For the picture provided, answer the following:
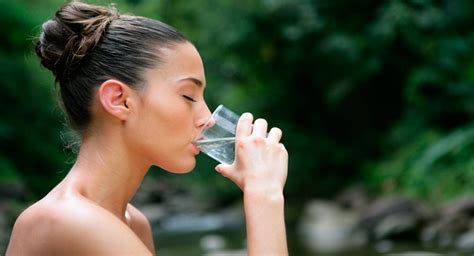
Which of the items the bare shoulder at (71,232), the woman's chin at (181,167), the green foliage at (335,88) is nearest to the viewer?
the bare shoulder at (71,232)

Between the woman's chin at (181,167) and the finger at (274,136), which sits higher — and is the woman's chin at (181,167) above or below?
below

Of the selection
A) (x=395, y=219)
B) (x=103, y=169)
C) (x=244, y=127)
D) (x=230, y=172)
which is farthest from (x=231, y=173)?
(x=395, y=219)

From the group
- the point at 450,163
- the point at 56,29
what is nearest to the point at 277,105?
the point at 450,163

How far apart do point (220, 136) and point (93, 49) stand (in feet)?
1.35

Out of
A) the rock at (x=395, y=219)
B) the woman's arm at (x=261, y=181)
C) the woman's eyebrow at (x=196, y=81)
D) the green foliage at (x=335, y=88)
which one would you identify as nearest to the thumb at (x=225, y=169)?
the woman's arm at (x=261, y=181)

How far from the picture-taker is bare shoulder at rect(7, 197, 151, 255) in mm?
1706

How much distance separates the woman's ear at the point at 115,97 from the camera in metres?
1.88

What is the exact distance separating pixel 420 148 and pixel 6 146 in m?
8.47

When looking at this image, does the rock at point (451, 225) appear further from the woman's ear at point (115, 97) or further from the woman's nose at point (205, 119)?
the woman's ear at point (115, 97)

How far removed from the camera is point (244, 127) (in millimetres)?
1907

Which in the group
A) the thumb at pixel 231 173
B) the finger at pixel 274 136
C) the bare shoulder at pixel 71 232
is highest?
the finger at pixel 274 136

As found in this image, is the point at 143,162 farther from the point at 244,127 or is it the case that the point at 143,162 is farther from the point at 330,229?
the point at 330,229

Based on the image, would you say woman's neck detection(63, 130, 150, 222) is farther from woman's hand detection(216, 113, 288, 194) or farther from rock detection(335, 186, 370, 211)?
rock detection(335, 186, 370, 211)

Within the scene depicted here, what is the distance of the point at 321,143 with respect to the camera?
17594mm
